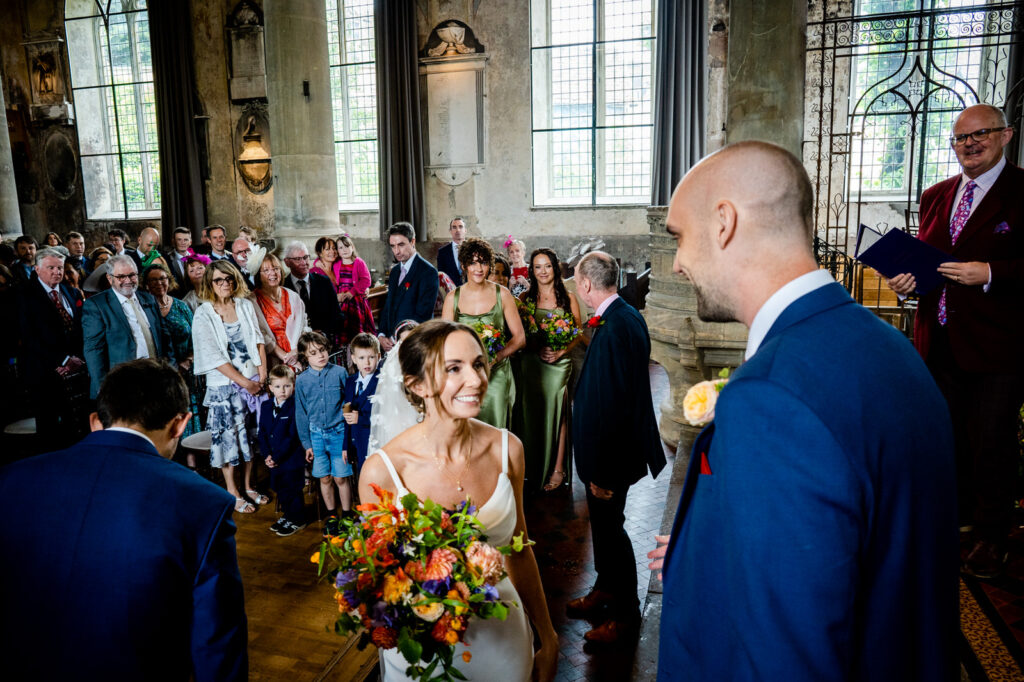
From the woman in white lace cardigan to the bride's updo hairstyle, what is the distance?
311 cm

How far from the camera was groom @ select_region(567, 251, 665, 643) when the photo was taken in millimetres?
3371

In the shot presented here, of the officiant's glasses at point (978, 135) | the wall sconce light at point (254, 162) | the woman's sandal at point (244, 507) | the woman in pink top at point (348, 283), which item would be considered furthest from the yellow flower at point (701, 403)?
the wall sconce light at point (254, 162)

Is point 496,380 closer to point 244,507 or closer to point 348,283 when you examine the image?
point 244,507

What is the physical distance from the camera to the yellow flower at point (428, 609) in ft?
5.52

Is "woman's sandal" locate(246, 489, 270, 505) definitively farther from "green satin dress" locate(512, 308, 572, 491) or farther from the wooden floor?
"green satin dress" locate(512, 308, 572, 491)

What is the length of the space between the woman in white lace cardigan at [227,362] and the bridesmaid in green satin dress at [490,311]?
1503mm

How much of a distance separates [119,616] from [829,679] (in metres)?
1.64

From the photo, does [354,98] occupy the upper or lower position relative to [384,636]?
upper

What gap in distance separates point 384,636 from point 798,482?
114cm

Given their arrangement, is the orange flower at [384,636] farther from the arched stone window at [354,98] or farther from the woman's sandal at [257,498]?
the arched stone window at [354,98]

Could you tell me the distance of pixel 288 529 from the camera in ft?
15.8

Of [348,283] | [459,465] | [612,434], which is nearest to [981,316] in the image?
[612,434]

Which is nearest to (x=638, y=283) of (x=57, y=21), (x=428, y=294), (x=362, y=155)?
(x=428, y=294)

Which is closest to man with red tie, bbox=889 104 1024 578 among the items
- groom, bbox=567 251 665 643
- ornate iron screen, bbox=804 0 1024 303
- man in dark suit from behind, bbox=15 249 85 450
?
groom, bbox=567 251 665 643
